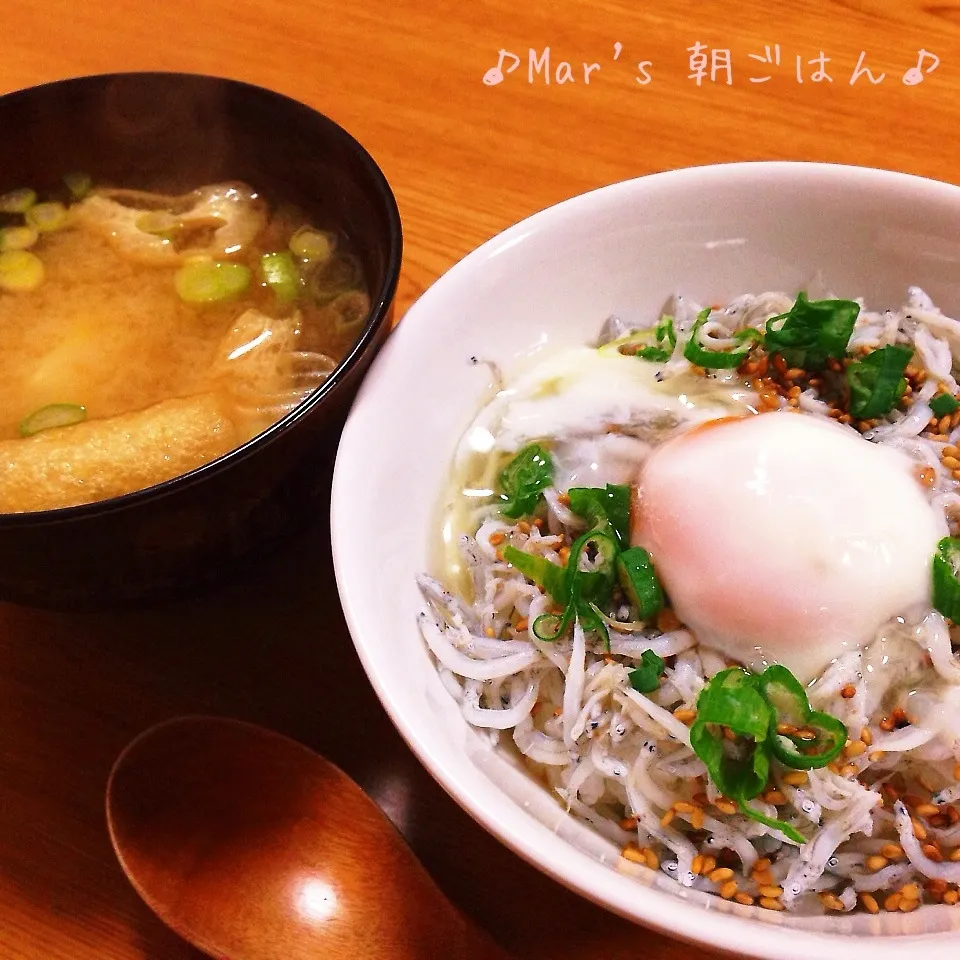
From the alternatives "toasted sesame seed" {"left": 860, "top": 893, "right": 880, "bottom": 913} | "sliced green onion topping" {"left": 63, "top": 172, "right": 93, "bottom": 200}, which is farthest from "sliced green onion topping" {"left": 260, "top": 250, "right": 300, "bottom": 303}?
"toasted sesame seed" {"left": 860, "top": 893, "right": 880, "bottom": 913}

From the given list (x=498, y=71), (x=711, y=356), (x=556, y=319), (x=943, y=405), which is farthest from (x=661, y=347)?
(x=498, y=71)

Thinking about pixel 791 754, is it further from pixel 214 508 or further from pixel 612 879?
pixel 214 508

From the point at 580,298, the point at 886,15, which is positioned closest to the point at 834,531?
the point at 580,298

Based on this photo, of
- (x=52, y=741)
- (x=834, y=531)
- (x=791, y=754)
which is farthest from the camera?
(x=52, y=741)

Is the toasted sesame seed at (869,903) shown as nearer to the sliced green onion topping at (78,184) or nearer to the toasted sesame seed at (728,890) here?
the toasted sesame seed at (728,890)

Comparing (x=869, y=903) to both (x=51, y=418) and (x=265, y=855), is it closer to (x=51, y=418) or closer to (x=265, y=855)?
(x=265, y=855)

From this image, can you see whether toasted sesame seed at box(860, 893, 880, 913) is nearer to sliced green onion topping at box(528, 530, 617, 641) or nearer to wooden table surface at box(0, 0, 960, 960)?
wooden table surface at box(0, 0, 960, 960)

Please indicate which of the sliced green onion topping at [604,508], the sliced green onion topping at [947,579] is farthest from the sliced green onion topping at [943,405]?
the sliced green onion topping at [604,508]
